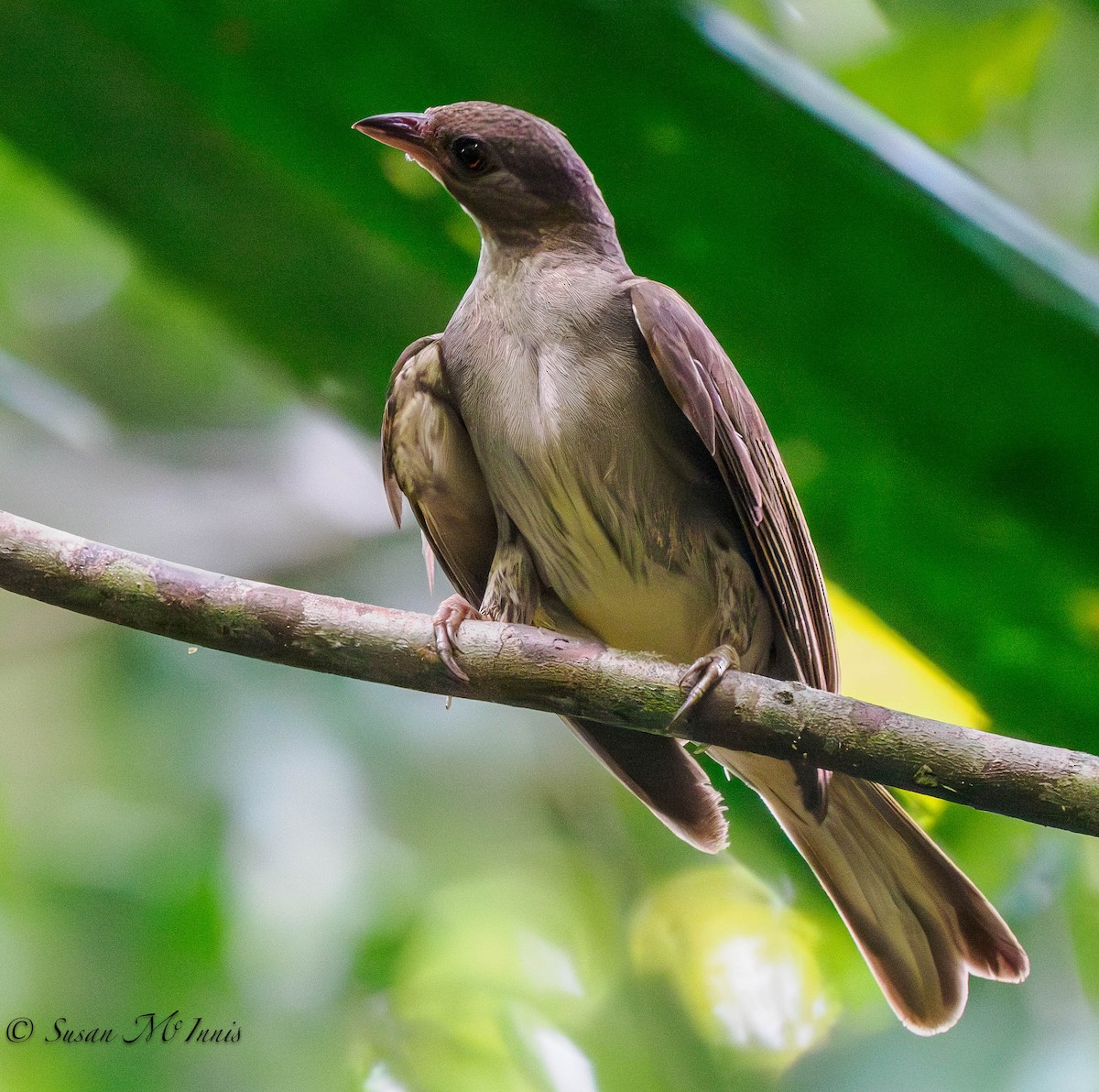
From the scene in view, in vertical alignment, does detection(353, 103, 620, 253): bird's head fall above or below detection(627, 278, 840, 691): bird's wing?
above

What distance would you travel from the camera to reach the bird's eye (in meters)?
2.65

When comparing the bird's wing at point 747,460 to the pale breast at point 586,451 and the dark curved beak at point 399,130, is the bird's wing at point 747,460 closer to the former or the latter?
the pale breast at point 586,451

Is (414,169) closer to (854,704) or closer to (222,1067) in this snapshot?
(854,704)

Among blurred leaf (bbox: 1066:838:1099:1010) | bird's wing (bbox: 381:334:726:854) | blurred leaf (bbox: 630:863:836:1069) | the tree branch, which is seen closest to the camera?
the tree branch

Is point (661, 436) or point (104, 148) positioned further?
point (104, 148)

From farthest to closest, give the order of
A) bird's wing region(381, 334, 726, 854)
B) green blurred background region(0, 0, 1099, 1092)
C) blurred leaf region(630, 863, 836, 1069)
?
blurred leaf region(630, 863, 836, 1069) < bird's wing region(381, 334, 726, 854) < green blurred background region(0, 0, 1099, 1092)

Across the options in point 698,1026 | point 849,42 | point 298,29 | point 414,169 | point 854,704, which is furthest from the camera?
point 849,42

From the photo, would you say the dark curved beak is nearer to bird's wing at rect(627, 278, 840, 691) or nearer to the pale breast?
the pale breast

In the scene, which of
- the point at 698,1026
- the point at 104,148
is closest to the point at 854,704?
the point at 698,1026

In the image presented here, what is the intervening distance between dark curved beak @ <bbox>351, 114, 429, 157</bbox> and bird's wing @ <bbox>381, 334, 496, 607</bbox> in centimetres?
43

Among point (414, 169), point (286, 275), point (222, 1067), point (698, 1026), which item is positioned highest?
point (414, 169)

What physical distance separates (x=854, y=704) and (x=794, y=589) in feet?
2.27

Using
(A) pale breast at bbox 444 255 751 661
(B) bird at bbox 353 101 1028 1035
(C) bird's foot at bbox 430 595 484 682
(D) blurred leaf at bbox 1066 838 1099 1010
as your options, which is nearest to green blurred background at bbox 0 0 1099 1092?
(D) blurred leaf at bbox 1066 838 1099 1010

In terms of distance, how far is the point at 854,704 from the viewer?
6.05ft
